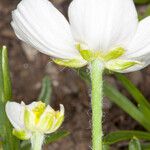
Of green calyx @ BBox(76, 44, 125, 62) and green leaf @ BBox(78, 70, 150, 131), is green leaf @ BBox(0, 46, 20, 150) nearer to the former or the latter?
green calyx @ BBox(76, 44, 125, 62)

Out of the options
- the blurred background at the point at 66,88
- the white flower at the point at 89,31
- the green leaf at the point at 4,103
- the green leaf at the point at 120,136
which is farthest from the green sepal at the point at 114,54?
the blurred background at the point at 66,88

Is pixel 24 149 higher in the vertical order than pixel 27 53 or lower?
lower

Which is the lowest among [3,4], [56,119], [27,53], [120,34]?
[56,119]

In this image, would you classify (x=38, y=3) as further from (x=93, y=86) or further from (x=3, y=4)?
(x=3, y=4)

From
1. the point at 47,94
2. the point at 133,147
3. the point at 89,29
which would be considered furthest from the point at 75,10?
the point at 47,94

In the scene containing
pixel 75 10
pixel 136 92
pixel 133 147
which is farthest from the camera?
pixel 136 92

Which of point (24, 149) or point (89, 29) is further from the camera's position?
point (24, 149)

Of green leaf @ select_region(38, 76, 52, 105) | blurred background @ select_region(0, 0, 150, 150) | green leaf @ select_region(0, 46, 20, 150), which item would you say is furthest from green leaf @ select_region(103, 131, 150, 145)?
blurred background @ select_region(0, 0, 150, 150)
